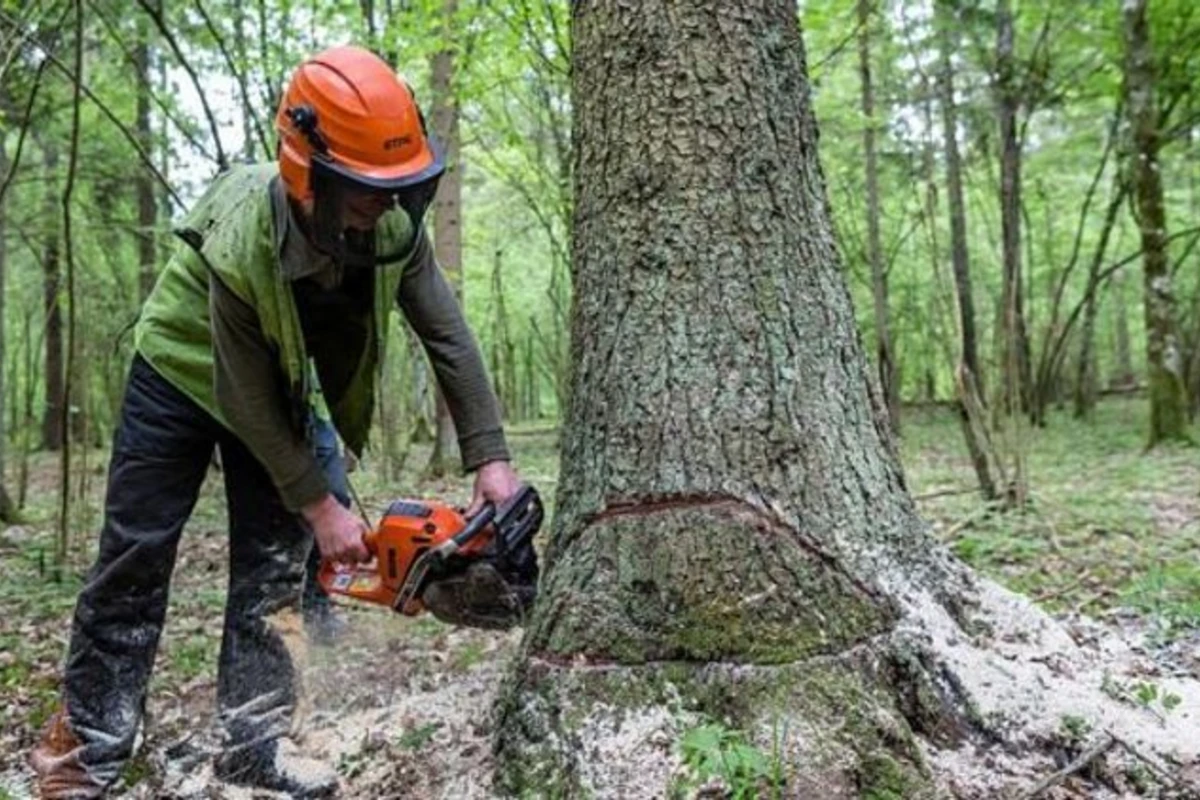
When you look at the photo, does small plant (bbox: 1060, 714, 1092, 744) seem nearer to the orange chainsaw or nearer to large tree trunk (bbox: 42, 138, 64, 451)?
the orange chainsaw

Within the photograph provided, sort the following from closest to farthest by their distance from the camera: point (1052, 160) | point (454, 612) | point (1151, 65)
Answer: point (454, 612) < point (1151, 65) < point (1052, 160)

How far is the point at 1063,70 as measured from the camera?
10.3 meters

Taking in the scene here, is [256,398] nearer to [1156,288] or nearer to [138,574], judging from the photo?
[138,574]

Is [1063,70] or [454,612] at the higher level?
[1063,70]

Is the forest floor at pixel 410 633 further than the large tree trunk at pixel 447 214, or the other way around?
the large tree trunk at pixel 447 214

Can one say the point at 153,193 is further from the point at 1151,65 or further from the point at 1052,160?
the point at 1052,160

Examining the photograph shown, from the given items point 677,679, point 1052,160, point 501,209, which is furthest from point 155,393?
point 501,209

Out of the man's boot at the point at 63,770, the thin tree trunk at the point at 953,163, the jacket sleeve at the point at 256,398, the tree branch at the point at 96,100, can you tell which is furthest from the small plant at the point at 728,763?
the thin tree trunk at the point at 953,163

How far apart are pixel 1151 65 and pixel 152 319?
8559 millimetres

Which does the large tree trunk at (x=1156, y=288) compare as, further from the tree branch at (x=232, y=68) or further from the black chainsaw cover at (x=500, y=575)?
the black chainsaw cover at (x=500, y=575)

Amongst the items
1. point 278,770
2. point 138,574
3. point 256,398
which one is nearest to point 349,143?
point 256,398

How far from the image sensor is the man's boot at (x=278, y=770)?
2469 millimetres

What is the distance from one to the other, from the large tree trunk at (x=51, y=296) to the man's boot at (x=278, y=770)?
4.62 metres

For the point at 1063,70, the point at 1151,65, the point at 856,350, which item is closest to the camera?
the point at 856,350
